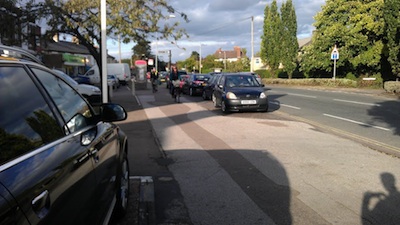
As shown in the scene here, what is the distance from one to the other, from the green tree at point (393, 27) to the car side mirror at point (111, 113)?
2518 centimetres

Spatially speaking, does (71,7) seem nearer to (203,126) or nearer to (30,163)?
(203,126)

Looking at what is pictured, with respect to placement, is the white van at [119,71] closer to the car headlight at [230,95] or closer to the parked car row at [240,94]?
the parked car row at [240,94]

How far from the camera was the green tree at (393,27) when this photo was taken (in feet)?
81.5

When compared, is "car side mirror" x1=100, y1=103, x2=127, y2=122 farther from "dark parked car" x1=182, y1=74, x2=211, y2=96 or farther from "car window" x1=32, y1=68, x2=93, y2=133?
"dark parked car" x1=182, y1=74, x2=211, y2=96

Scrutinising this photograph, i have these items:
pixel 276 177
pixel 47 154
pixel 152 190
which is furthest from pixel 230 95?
pixel 47 154

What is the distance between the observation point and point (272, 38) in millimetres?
48719

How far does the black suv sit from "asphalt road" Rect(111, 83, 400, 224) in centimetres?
169

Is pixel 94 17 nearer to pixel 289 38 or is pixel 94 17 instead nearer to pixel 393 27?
pixel 393 27

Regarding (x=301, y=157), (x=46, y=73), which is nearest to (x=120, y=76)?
(x=301, y=157)

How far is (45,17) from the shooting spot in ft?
51.3

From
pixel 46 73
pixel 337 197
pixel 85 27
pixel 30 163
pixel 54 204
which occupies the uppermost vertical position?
pixel 85 27

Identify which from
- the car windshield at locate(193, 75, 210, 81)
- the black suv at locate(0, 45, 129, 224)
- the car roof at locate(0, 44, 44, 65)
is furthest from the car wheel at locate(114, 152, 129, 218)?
the car windshield at locate(193, 75, 210, 81)

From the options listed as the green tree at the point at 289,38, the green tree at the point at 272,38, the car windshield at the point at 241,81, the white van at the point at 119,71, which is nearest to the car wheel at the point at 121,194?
the car windshield at the point at 241,81

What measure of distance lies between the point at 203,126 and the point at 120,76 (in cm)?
3545
